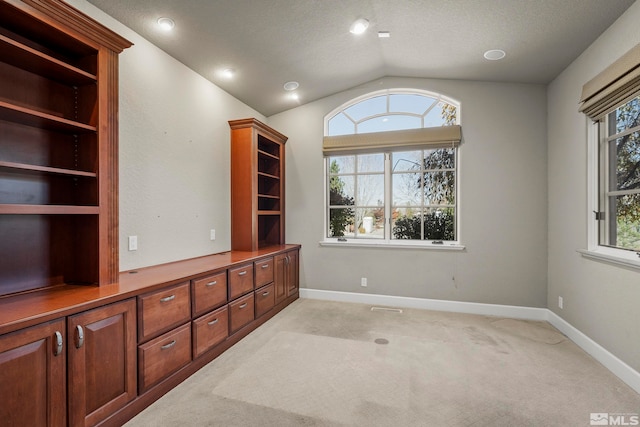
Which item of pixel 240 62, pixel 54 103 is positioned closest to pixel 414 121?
pixel 240 62

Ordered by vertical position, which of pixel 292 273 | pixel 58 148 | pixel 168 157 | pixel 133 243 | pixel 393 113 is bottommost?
pixel 292 273

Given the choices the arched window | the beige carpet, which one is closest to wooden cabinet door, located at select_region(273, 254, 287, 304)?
the beige carpet

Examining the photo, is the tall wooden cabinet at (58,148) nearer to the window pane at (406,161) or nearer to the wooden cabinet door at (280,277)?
the wooden cabinet door at (280,277)

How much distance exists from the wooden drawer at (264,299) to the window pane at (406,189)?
2.03 m

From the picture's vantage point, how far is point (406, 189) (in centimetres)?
410

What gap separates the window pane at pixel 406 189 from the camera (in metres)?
4.05

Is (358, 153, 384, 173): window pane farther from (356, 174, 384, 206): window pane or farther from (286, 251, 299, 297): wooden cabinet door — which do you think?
(286, 251, 299, 297): wooden cabinet door

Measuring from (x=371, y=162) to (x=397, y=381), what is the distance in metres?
2.84

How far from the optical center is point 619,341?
232cm

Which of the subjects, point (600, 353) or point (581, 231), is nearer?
point (600, 353)

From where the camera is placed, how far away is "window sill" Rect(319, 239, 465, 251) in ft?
12.5

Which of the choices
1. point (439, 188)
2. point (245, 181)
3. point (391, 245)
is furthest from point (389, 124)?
point (245, 181)

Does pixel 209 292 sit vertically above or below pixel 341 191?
below

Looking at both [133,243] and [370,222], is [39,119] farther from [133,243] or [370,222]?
[370,222]
